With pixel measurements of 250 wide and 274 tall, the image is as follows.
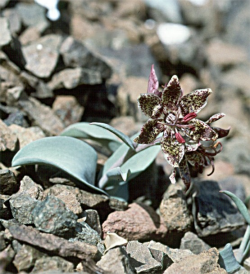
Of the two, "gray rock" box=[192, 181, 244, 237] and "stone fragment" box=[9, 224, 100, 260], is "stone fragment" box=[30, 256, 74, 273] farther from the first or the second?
"gray rock" box=[192, 181, 244, 237]

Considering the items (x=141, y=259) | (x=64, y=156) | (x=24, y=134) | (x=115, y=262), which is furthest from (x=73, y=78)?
(x=115, y=262)

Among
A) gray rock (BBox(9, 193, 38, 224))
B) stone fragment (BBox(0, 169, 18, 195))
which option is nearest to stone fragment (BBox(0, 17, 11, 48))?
stone fragment (BBox(0, 169, 18, 195))

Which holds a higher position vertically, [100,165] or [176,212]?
[100,165]

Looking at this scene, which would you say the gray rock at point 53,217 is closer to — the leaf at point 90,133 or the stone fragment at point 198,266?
the stone fragment at point 198,266

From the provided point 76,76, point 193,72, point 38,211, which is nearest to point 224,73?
point 193,72

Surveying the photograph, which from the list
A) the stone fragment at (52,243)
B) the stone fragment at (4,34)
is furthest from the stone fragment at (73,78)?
the stone fragment at (52,243)

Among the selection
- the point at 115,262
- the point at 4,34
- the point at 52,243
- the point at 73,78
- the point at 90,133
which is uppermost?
the point at 4,34

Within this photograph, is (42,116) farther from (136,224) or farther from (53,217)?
(53,217)
